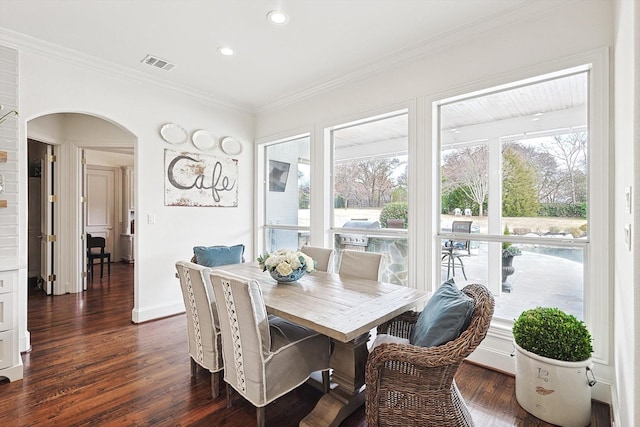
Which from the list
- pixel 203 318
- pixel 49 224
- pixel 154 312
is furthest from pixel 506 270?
pixel 49 224

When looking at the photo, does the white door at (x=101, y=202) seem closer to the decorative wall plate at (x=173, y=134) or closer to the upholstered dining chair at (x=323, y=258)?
the decorative wall plate at (x=173, y=134)

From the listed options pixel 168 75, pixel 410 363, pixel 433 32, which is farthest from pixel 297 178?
pixel 410 363

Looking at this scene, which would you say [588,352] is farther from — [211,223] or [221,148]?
[221,148]

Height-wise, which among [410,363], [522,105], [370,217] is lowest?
[410,363]

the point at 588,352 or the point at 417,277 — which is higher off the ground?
the point at 417,277

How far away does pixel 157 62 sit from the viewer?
3258mm

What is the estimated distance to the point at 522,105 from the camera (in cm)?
257

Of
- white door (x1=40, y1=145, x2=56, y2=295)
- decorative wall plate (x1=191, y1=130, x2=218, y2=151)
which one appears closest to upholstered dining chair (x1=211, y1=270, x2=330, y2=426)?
decorative wall plate (x1=191, y1=130, x2=218, y2=151)

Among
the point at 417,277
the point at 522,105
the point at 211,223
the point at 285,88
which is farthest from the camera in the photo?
the point at 211,223

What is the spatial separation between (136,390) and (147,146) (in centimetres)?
261

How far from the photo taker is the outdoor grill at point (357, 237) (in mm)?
A: 3563

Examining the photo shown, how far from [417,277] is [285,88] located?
2.78 metres

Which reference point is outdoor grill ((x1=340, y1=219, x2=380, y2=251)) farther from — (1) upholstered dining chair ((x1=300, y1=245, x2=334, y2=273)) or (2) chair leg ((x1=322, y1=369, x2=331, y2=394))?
(2) chair leg ((x1=322, y1=369, x2=331, y2=394))

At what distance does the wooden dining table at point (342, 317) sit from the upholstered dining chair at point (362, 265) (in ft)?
1.15
